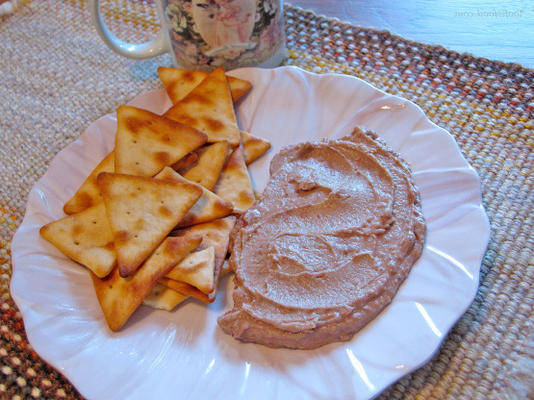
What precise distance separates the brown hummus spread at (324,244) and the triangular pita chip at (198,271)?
0.06 metres

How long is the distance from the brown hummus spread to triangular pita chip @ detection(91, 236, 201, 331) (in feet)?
0.43

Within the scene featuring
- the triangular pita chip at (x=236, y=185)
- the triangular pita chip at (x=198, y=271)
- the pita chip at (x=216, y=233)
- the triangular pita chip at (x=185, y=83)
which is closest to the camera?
the triangular pita chip at (x=198, y=271)

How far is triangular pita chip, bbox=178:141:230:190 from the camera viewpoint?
1.33 m

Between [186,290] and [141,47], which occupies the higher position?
[141,47]

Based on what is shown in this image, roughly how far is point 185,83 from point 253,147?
340 millimetres

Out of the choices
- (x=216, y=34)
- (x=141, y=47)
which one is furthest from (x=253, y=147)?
(x=141, y=47)

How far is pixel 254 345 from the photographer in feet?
3.38

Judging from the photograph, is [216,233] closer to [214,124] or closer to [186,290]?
[186,290]

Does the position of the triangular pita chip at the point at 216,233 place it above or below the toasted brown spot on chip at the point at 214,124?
below

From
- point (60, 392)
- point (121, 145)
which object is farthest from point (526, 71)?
point (60, 392)

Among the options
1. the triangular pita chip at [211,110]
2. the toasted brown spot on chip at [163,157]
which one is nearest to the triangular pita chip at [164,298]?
the toasted brown spot on chip at [163,157]

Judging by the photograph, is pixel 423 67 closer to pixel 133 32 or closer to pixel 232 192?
pixel 232 192

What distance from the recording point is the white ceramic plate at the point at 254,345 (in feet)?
3.11

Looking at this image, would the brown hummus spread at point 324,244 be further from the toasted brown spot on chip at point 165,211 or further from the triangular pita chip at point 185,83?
the triangular pita chip at point 185,83
